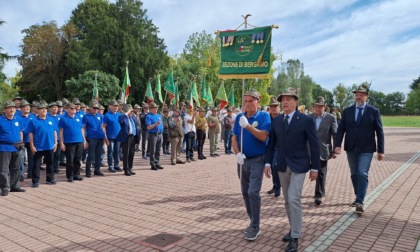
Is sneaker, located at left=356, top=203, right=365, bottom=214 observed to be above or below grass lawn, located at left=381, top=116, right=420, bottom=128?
below

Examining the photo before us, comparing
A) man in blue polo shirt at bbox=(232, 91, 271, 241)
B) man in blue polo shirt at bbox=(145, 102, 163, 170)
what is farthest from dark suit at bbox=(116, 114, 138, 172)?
man in blue polo shirt at bbox=(232, 91, 271, 241)

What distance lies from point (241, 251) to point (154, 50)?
1610 inches

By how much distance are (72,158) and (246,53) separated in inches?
208

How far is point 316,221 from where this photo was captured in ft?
18.5

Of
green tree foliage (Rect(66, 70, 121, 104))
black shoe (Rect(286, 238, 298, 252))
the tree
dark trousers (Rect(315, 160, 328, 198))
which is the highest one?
the tree

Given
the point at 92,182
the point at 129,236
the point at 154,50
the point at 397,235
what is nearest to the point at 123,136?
the point at 92,182

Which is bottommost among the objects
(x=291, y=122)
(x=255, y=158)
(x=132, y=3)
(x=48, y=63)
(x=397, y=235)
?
(x=397, y=235)

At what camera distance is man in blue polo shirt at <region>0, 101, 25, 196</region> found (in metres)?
7.46

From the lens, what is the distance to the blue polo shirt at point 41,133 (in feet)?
27.2

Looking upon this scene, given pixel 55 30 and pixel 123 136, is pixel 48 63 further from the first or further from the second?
pixel 123 136

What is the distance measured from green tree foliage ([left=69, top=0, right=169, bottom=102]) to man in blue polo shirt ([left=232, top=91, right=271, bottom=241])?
3610 centimetres

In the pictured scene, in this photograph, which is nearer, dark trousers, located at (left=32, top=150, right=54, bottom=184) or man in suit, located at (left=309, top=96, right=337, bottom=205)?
man in suit, located at (left=309, top=96, right=337, bottom=205)

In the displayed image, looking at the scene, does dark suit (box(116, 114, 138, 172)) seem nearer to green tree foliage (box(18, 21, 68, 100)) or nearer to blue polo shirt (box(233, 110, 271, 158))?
blue polo shirt (box(233, 110, 271, 158))

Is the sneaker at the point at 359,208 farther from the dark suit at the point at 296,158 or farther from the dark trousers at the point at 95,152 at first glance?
the dark trousers at the point at 95,152
